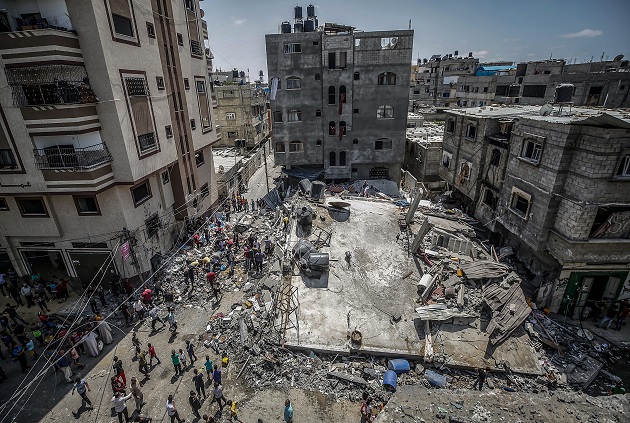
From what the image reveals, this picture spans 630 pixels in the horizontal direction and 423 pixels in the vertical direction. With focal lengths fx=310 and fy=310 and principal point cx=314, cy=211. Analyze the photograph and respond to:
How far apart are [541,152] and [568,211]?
11.9ft

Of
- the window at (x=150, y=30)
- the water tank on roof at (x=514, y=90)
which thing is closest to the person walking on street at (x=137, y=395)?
the window at (x=150, y=30)

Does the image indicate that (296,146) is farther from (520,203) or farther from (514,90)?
(514,90)

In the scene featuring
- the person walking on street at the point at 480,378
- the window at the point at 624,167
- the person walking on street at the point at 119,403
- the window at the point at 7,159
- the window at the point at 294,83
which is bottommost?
the person walking on street at the point at 480,378

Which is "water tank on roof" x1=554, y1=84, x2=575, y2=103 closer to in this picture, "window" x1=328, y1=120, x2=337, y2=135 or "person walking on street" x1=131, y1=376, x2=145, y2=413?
"window" x1=328, y1=120, x2=337, y2=135

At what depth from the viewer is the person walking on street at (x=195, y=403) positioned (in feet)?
41.6

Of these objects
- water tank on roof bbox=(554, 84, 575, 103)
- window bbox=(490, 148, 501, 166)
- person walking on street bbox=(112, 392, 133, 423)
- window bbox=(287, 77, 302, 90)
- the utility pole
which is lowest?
person walking on street bbox=(112, 392, 133, 423)

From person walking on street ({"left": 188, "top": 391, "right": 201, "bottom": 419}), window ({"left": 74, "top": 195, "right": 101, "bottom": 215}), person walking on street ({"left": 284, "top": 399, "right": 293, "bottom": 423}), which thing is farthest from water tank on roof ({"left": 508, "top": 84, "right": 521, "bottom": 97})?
person walking on street ({"left": 188, "top": 391, "right": 201, "bottom": 419})

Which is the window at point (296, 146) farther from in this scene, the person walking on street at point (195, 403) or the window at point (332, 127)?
the person walking on street at point (195, 403)

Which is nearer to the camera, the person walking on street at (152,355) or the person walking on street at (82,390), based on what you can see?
the person walking on street at (82,390)

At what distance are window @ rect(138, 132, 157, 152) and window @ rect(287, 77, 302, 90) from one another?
17.0m

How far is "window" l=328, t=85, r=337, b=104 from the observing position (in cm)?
3319

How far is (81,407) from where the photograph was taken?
1353cm

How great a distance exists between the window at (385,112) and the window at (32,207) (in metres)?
29.9

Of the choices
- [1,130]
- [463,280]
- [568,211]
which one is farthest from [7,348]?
[568,211]
